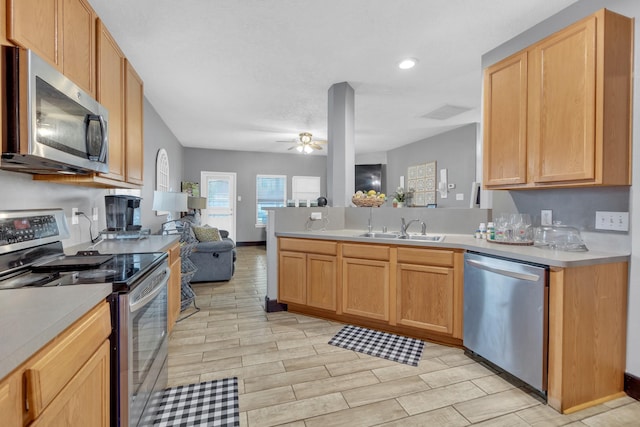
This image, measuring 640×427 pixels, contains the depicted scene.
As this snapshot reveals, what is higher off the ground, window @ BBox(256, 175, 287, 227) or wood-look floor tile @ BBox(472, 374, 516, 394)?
window @ BBox(256, 175, 287, 227)

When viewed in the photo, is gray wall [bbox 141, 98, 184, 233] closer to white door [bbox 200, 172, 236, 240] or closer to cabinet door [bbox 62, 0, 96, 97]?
white door [bbox 200, 172, 236, 240]

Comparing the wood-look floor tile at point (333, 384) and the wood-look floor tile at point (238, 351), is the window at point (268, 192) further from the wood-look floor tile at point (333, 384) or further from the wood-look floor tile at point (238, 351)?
the wood-look floor tile at point (333, 384)

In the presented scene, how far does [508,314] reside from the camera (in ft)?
6.30

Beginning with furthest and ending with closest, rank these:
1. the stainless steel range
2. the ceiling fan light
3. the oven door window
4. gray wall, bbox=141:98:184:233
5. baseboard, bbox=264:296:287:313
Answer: the ceiling fan light
gray wall, bbox=141:98:184:233
baseboard, bbox=264:296:287:313
the oven door window
the stainless steel range

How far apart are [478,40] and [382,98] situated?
1535mm

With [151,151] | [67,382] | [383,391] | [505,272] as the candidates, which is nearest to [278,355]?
[383,391]

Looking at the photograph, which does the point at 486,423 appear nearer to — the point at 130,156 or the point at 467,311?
the point at 467,311

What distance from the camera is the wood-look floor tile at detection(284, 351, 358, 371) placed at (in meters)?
2.12

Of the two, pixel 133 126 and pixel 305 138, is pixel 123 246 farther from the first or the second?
pixel 305 138

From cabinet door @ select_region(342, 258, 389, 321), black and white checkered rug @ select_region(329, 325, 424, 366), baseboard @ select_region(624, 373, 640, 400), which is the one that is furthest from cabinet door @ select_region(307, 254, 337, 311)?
baseboard @ select_region(624, 373, 640, 400)

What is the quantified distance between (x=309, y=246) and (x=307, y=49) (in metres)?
1.85

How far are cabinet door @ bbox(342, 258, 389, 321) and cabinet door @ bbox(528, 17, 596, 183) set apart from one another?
138 cm

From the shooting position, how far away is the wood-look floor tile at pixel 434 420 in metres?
1.56

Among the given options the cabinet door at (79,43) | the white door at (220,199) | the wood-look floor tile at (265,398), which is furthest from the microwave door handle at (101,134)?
the white door at (220,199)
